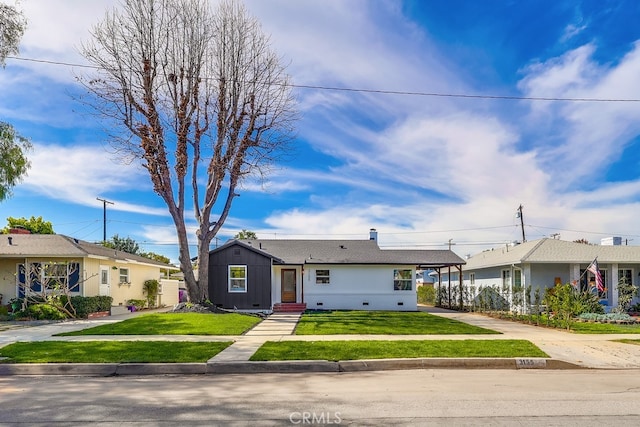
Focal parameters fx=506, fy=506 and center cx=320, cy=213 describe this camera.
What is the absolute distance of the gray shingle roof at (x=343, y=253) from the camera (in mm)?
28016

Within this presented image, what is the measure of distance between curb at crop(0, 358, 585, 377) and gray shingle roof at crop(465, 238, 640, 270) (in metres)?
16.7

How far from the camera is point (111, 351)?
11.2 meters

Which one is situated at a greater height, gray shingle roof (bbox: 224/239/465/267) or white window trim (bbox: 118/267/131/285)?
gray shingle roof (bbox: 224/239/465/267)

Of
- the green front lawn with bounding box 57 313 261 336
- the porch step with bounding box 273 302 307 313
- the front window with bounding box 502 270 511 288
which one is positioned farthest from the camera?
the front window with bounding box 502 270 511 288

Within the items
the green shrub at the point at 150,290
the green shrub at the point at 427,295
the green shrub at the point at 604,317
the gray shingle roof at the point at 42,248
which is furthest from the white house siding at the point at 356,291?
the gray shingle roof at the point at 42,248

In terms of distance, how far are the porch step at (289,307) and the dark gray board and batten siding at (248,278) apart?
685mm

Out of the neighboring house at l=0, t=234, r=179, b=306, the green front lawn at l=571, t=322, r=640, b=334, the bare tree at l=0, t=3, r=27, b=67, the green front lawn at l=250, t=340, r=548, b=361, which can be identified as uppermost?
the bare tree at l=0, t=3, r=27, b=67

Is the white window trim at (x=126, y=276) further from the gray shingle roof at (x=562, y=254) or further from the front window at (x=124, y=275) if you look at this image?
the gray shingle roof at (x=562, y=254)

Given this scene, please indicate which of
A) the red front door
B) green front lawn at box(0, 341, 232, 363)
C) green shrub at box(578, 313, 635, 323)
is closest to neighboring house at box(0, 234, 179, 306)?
the red front door

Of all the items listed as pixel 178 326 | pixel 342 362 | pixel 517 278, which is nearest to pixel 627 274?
pixel 517 278

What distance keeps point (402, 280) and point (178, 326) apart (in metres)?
15.1

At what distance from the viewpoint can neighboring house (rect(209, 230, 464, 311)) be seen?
26359 mm

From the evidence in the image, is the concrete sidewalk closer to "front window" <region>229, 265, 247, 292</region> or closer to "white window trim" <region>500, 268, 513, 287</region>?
"front window" <region>229, 265, 247, 292</region>

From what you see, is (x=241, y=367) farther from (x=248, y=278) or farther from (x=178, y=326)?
(x=248, y=278)
